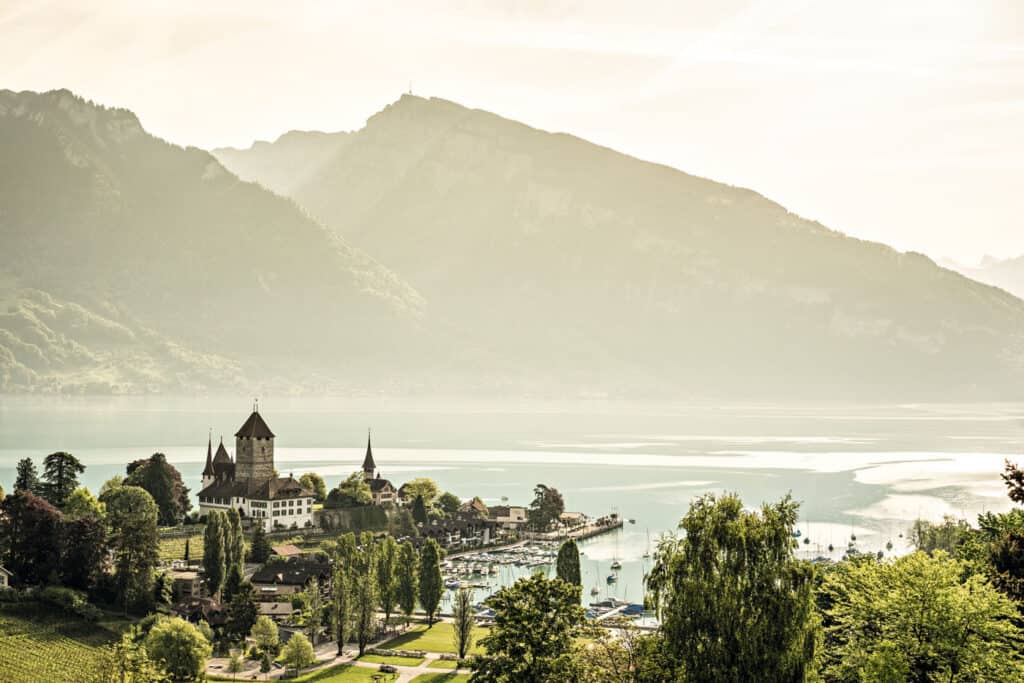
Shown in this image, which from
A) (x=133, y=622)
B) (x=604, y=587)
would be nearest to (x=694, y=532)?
(x=133, y=622)

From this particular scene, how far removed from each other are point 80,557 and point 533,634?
126ft

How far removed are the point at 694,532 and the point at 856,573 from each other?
25.0ft

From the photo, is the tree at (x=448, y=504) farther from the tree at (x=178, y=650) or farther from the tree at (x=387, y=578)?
the tree at (x=178, y=650)

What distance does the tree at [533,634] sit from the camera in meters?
40.3

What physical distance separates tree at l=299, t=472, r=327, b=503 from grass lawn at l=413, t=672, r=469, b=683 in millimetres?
47950

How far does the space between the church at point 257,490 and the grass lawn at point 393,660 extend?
32512 millimetres

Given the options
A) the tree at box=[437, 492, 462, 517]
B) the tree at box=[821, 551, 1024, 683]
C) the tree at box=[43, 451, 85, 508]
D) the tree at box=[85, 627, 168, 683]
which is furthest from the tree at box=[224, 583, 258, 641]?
the tree at box=[437, 492, 462, 517]

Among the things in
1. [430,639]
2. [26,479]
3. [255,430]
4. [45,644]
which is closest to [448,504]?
[255,430]

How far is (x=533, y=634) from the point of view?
40.8m

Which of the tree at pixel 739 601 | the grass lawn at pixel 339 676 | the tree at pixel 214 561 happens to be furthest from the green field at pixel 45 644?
the tree at pixel 739 601

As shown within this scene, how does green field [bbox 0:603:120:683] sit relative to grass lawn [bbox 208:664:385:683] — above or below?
above

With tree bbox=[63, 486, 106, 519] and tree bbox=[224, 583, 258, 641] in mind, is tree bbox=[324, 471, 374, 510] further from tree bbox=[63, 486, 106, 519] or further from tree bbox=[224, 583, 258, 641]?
tree bbox=[224, 583, 258, 641]

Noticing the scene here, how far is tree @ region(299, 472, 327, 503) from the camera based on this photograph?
4318 inches

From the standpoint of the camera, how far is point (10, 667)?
5594cm
